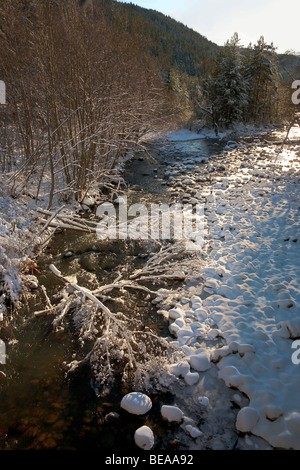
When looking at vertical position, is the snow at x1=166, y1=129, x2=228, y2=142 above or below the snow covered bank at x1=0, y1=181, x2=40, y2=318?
above

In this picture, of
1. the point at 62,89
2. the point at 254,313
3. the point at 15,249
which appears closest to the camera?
the point at 254,313

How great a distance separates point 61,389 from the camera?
3.54 metres

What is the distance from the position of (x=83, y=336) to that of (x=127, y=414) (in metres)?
1.46

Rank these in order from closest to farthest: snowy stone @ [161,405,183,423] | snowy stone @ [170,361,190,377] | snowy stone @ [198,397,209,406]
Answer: snowy stone @ [161,405,183,423]
snowy stone @ [198,397,209,406]
snowy stone @ [170,361,190,377]

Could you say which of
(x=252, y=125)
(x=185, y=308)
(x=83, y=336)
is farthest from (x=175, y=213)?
(x=252, y=125)

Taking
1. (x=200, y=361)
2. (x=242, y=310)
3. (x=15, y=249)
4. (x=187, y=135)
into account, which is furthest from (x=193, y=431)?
(x=187, y=135)

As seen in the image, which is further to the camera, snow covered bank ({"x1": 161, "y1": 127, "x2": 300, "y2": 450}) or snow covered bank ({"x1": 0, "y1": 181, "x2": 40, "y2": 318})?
snow covered bank ({"x1": 0, "y1": 181, "x2": 40, "y2": 318})

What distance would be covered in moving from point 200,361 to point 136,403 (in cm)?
111

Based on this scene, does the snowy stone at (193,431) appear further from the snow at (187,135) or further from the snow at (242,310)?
the snow at (187,135)

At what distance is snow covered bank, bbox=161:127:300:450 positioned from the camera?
317cm

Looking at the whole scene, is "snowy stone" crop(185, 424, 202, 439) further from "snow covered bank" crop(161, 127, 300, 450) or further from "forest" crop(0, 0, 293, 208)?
"forest" crop(0, 0, 293, 208)

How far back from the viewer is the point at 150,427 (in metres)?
3.12

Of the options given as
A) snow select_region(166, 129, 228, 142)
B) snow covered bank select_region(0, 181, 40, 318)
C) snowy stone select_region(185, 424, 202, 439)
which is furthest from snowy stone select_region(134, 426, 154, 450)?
snow select_region(166, 129, 228, 142)

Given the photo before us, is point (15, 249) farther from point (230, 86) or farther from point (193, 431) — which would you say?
point (230, 86)
